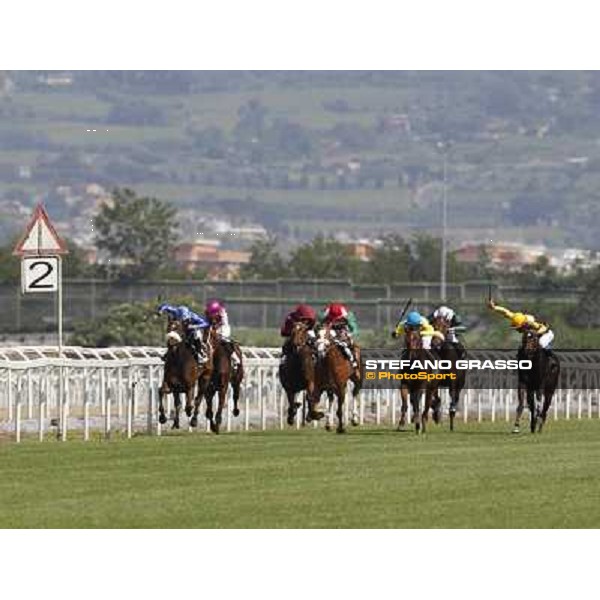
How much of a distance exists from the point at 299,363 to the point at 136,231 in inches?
3048

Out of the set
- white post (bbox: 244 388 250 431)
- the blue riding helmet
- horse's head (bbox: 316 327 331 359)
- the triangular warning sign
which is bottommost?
white post (bbox: 244 388 250 431)

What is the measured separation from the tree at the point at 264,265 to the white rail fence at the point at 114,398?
6128 cm

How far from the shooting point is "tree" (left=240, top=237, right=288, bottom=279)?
4201 inches

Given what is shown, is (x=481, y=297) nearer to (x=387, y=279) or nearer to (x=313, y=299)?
(x=313, y=299)

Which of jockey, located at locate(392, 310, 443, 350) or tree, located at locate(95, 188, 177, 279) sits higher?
tree, located at locate(95, 188, 177, 279)

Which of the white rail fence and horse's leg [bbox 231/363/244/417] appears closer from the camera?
the white rail fence

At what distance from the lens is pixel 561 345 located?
63875 millimetres

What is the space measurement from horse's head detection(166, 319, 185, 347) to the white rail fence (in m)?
0.83

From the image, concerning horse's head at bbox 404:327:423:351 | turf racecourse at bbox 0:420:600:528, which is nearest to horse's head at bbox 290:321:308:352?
horse's head at bbox 404:327:423:351

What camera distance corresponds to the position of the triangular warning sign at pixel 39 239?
32.5 meters

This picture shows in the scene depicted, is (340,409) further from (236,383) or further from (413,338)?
(236,383)

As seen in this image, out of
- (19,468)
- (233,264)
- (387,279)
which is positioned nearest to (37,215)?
(19,468)

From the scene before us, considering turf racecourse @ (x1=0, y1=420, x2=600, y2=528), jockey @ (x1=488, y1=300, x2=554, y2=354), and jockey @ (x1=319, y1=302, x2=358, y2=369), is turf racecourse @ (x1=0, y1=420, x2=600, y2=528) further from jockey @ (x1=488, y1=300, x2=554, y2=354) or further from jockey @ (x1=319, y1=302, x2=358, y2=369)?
jockey @ (x1=319, y1=302, x2=358, y2=369)

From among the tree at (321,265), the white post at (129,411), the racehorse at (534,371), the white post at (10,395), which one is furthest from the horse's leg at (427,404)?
the tree at (321,265)
